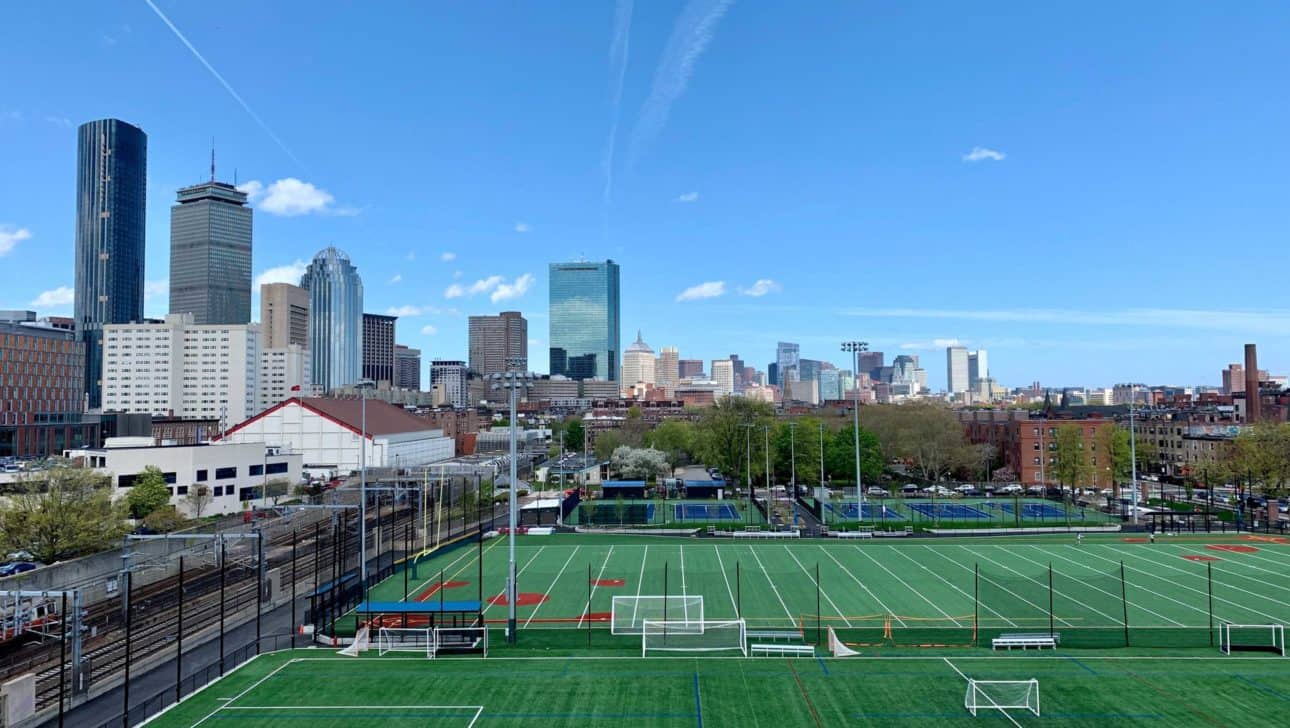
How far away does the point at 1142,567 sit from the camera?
38.0m

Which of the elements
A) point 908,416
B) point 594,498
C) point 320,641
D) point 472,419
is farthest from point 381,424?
point 320,641

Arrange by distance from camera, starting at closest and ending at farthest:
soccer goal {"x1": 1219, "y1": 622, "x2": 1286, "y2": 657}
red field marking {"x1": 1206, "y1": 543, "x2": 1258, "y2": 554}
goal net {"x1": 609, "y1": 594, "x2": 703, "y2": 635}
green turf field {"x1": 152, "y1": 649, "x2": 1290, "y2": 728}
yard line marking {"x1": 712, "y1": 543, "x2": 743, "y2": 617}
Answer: green turf field {"x1": 152, "y1": 649, "x2": 1290, "y2": 728} → soccer goal {"x1": 1219, "y1": 622, "x2": 1286, "y2": 657} → goal net {"x1": 609, "y1": 594, "x2": 703, "y2": 635} → yard line marking {"x1": 712, "y1": 543, "x2": 743, "y2": 617} → red field marking {"x1": 1206, "y1": 543, "x2": 1258, "y2": 554}

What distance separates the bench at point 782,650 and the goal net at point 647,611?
97.1 inches

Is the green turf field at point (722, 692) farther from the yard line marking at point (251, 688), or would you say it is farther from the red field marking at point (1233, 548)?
the red field marking at point (1233, 548)

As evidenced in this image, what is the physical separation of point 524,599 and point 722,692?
1385cm

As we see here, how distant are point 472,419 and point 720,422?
7279cm

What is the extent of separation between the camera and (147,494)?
53.8 metres

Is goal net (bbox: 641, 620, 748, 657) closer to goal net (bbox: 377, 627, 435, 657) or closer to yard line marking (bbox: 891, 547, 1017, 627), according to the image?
goal net (bbox: 377, 627, 435, 657)

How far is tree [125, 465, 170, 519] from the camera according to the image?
53656 millimetres

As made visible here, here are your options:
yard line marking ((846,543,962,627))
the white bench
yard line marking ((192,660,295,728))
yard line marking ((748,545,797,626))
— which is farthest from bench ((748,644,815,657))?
yard line marking ((192,660,295,728))

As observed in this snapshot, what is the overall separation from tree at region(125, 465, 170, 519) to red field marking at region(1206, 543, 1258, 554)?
2692 inches

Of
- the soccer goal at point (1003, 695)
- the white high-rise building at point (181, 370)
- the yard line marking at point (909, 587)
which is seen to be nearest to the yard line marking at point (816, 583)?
the yard line marking at point (909, 587)

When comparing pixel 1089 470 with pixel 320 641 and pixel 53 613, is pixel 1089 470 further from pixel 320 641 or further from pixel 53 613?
pixel 53 613

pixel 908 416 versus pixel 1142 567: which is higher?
pixel 908 416
